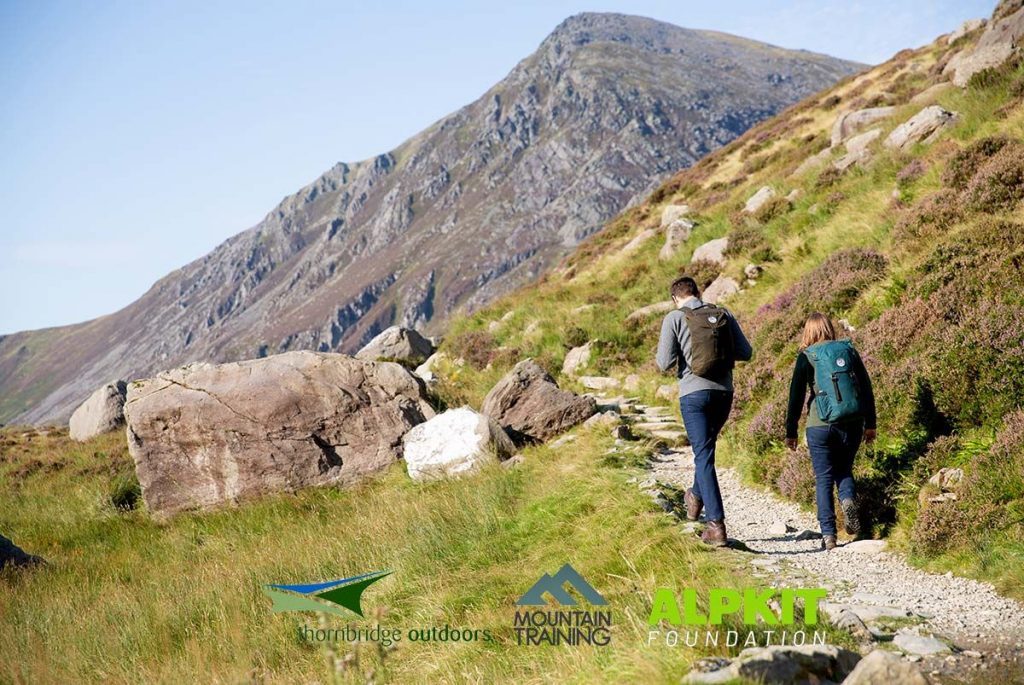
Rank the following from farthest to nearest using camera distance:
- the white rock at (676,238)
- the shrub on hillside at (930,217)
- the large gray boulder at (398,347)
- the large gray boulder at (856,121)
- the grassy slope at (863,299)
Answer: the large gray boulder at (856,121) → the white rock at (676,238) → the large gray boulder at (398,347) → the shrub on hillside at (930,217) → the grassy slope at (863,299)

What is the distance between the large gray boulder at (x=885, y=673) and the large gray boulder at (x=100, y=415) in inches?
1006

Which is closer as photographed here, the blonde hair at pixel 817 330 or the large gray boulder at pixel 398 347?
the blonde hair at pixel 817 330

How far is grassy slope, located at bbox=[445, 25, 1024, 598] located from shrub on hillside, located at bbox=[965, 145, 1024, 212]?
0.59ft

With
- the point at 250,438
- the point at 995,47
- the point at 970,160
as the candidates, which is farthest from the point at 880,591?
the point at 995,47

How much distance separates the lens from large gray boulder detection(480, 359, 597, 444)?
1133cm

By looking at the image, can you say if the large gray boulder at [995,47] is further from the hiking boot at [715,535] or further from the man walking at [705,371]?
the hiking boot at [715,535]

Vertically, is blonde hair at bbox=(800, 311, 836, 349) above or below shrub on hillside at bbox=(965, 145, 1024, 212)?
below

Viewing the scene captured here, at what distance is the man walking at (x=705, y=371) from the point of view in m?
6.07

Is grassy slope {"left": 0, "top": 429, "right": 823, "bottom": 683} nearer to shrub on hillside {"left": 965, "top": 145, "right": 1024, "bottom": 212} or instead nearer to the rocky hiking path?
the rocky hiking path

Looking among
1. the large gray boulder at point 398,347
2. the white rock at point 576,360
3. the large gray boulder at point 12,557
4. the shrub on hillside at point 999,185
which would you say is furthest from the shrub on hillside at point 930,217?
the large gray boulder at point 12,557

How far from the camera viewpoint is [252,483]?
1146cm

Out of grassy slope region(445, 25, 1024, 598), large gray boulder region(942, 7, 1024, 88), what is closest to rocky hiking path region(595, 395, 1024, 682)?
grassy slope region(445, 25, 1024, 598)

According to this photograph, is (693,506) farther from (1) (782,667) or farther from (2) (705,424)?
(1) (782,667)

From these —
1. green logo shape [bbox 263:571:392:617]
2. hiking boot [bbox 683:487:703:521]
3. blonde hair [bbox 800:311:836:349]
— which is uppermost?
blonde hair [bbox 800:311:836:349]
